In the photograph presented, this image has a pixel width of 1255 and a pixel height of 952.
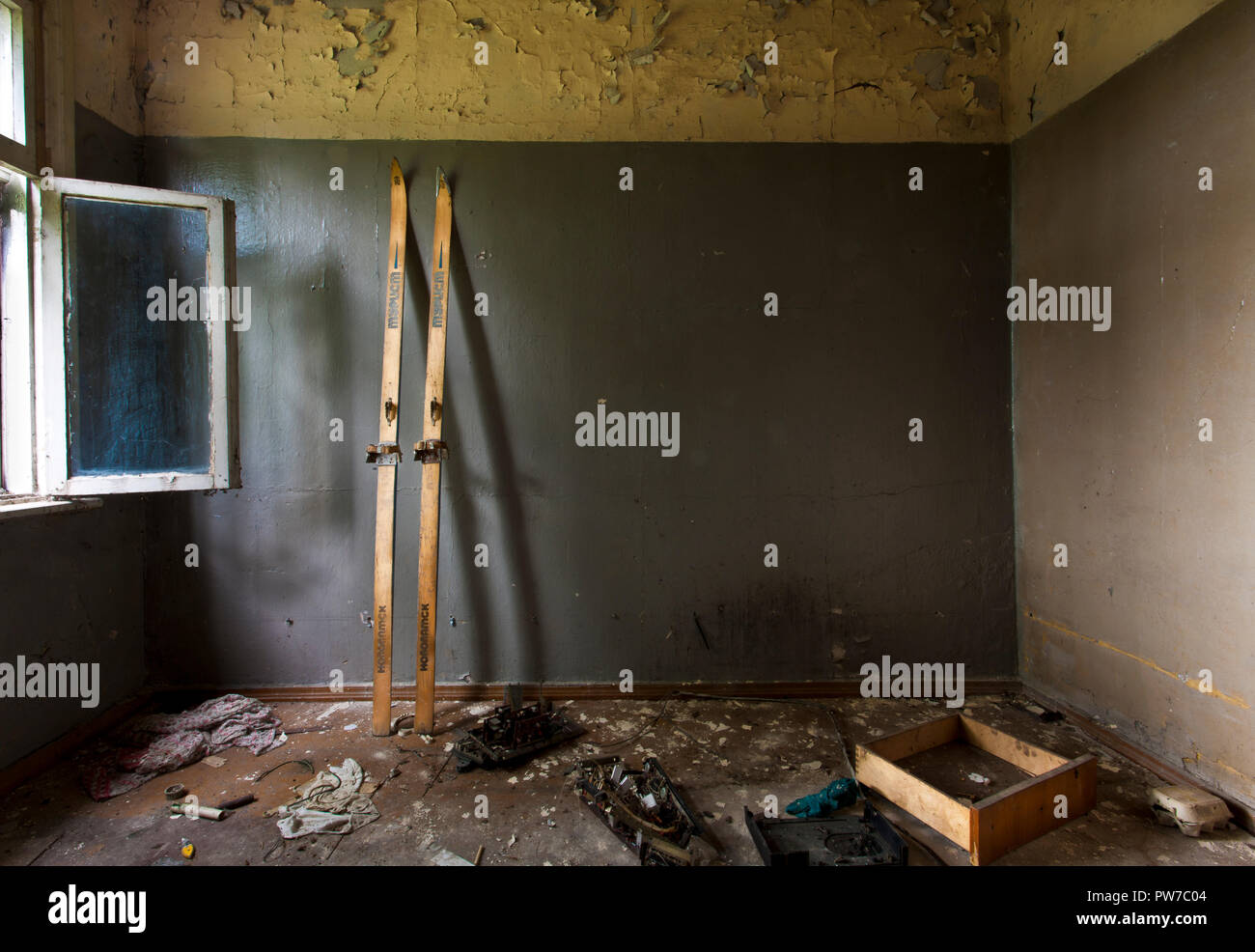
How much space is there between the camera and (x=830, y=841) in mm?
1805

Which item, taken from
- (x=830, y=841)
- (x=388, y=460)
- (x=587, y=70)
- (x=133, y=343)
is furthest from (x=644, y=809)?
(x=587, y=70)

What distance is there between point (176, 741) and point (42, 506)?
1.07 m

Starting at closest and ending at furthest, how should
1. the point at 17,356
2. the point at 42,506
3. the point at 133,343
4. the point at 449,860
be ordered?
the point at 449,860
the point at 42,506
the point at 17,356
the point at 133,343

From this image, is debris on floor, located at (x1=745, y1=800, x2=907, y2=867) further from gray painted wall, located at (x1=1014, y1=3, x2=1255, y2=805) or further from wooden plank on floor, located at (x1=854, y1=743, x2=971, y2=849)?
gray painted wall, located at (x1=1014, y1=3, x2=1255, y2=805)

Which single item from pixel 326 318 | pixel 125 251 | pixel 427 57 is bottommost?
pixel 326 318

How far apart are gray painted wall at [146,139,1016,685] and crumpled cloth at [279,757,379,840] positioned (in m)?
0.73

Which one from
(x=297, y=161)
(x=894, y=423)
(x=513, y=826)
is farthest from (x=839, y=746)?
(x=297, y=161)

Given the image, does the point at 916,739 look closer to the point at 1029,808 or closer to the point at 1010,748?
the point at 1010,748

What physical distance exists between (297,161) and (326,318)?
779mm

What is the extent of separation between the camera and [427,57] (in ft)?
9.34

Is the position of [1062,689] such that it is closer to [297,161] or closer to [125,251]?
[297,161]

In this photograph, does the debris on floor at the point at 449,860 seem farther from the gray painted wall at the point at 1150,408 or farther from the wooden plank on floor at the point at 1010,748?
the gray painted wall at the point at 1150,408

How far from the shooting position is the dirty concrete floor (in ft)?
5.92

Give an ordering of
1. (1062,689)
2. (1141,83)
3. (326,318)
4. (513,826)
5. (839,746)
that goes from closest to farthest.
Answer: (513,826), (1141,83), (839,746), (1062,689), (326,318)
